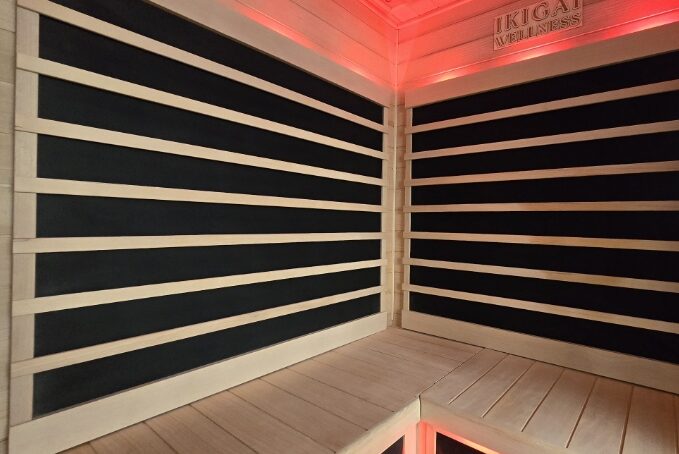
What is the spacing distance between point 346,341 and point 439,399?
668 millimetres

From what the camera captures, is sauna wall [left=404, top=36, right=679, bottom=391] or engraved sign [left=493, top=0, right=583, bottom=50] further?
engraved sign [left=493, top=0, right=583, bottom=50]

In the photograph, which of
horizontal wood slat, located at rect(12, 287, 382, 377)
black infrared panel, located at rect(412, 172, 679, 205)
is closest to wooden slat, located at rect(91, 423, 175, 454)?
horizontal wood slat, located at rect(12, 287, 382, 377)

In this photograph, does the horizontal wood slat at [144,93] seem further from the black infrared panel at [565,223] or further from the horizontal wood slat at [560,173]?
the black infrared panel at [565,223]

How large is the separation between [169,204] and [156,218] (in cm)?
6

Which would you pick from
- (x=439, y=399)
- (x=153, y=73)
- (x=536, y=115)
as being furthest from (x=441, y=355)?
(x=153, y=73)

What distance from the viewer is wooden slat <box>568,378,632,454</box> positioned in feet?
3.49

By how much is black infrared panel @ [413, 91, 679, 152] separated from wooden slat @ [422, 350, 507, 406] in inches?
42.7

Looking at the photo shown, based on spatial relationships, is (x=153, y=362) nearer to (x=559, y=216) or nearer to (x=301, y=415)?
(x=301, y=415)

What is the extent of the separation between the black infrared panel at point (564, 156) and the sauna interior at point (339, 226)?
1 cm

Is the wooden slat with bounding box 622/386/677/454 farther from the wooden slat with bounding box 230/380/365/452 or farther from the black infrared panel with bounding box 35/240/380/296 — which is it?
the black infrared panel with bounding box 35/240/380/296

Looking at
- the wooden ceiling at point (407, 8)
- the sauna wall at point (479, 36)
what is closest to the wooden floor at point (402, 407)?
the sauna wall at point (479, 36)

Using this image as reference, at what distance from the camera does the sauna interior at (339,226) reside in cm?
100

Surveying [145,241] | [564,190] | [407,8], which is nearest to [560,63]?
[564,190]

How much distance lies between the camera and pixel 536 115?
1.72 meters
